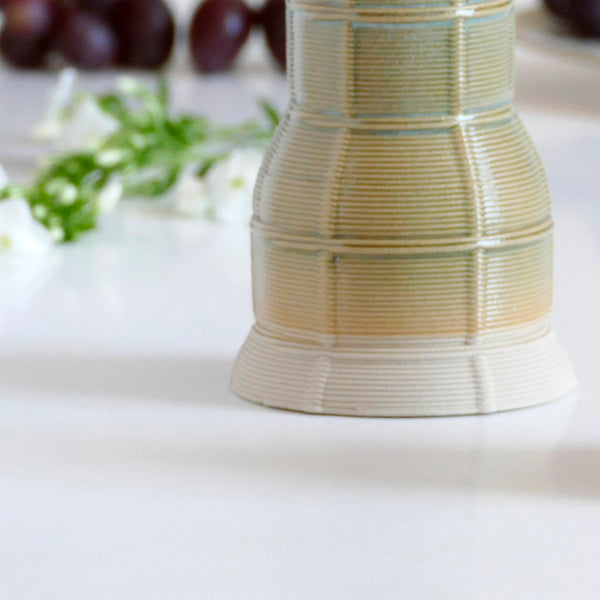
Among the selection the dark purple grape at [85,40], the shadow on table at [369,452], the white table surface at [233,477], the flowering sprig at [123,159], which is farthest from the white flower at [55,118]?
the shadow on table at [369,452]

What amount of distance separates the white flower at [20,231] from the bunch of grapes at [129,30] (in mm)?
487

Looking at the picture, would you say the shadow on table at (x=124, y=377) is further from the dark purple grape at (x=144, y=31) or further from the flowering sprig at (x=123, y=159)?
the dark purple grape at (x=144, y=31)

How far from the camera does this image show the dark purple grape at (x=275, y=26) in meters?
1.21

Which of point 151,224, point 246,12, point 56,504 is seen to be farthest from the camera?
point 246,12

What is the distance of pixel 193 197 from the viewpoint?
0.85 meters

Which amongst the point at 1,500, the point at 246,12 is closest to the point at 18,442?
the point at 1,500

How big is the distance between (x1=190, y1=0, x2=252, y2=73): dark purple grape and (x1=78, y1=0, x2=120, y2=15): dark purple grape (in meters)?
0.07

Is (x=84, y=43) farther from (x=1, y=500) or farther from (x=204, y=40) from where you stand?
(x=1, y=500)

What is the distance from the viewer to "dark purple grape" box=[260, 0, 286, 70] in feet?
3.96

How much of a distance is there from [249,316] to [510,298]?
0.56ft

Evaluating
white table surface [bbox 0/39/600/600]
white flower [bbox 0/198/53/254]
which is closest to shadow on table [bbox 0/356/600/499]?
white table surface [bbox 0/39/600/600]

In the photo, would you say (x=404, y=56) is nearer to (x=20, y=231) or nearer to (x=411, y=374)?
(x=411, y=374)

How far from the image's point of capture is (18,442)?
498 mm

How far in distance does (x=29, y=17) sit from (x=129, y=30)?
3.3 inches
